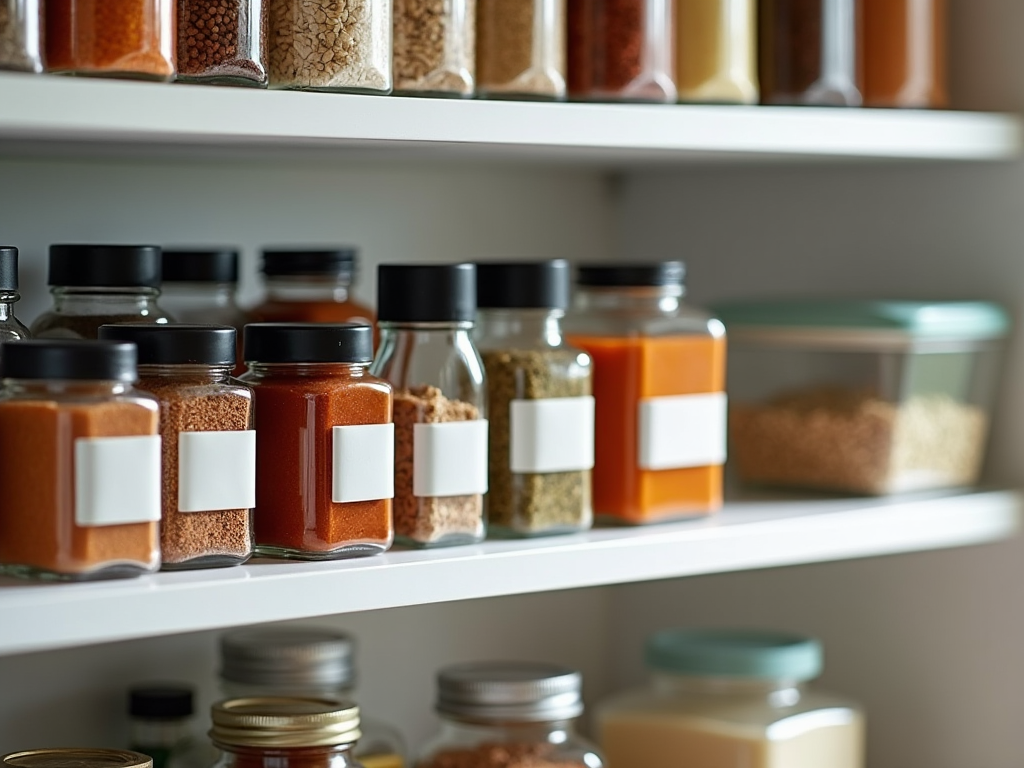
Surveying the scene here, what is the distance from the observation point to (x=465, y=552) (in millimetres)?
963

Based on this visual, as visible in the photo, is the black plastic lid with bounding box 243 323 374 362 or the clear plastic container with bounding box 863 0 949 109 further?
the clear plastic container with bounding box 863 0 949 109

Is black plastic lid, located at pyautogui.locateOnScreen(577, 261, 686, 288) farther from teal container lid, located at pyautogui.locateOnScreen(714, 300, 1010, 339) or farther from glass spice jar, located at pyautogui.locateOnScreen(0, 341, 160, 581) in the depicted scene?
glass spice jar, located at pyautogui.locateOnScreen(0, 341, 160, 581)

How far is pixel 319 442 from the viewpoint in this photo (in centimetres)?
90

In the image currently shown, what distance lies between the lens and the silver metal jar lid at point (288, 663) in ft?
3.76

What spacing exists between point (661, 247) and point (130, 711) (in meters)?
0.67

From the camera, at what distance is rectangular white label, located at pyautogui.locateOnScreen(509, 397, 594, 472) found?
1.01 meters

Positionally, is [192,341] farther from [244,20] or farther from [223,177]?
[223,177]

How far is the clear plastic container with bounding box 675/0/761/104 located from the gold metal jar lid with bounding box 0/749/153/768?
563 mm

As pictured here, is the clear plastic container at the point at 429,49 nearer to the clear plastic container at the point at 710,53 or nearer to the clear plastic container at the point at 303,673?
the clear plastic container at the point at 710,53

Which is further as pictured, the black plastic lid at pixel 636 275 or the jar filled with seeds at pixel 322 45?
the black plastic lid at pixel 636 275

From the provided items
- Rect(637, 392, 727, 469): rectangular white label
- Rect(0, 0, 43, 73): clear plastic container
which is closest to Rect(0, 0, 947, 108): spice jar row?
Rect(0, 0, 43, 73): clear plastic container

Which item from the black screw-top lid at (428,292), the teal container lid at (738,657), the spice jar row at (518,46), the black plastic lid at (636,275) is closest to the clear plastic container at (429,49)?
the spice jar row at (518,46)

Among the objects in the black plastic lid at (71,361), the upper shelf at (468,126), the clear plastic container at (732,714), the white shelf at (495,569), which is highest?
the upper shelf at (468,126)

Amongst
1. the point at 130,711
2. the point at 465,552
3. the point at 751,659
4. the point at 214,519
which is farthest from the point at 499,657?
the point at 214,519
